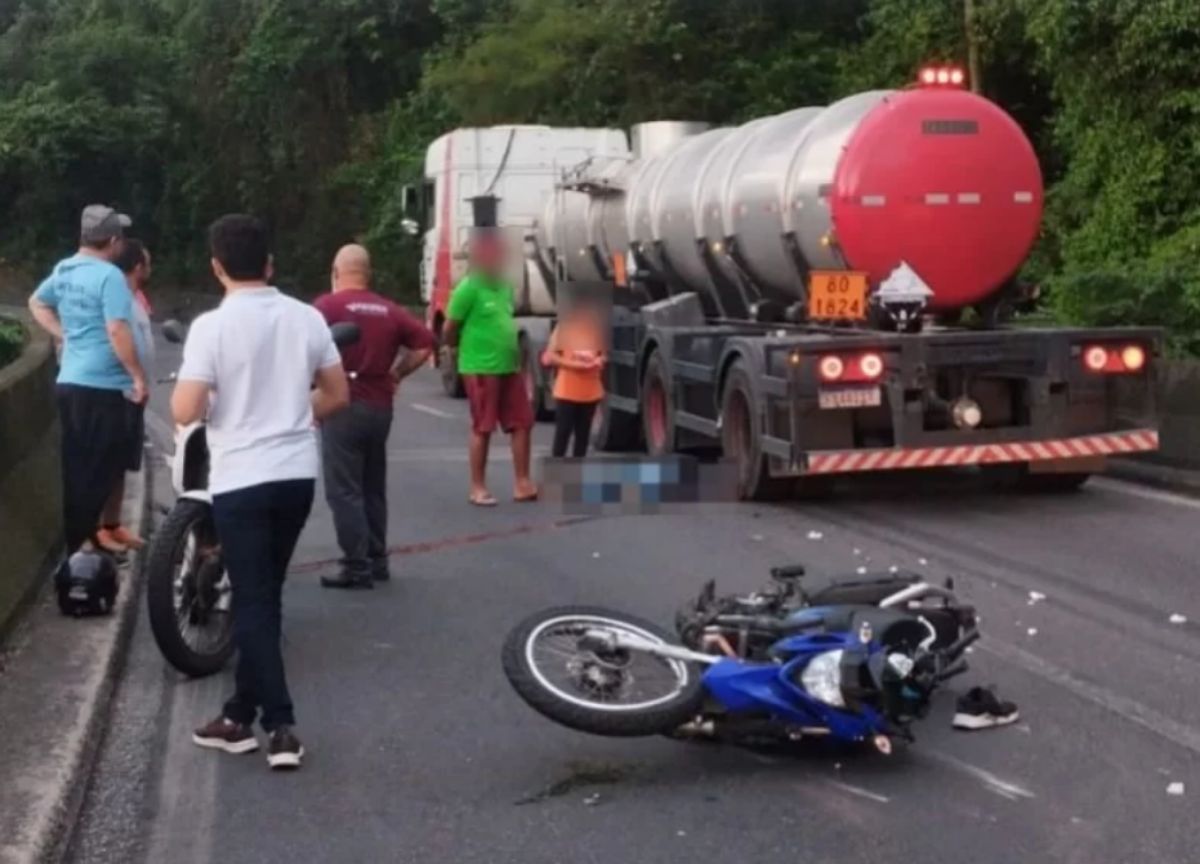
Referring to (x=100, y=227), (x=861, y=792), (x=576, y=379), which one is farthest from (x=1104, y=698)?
(x=576, y=379)

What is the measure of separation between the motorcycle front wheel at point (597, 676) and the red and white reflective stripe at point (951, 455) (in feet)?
Answer: 21.0

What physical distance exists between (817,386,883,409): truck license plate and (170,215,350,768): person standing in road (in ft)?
21.7

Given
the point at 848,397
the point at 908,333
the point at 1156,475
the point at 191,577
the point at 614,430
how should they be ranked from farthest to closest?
the point at 614,430
the point at 1156,475
the point at 908,333
the point at 848,397
the point at 191,577

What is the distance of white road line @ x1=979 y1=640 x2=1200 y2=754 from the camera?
7.82 meters

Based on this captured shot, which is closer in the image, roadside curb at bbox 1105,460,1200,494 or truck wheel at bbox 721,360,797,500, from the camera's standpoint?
truck wheel at bbox 721,360,797,500

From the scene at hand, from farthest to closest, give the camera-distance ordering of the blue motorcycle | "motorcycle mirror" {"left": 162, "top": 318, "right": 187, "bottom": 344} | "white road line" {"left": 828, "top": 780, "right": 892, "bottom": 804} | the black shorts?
the black shorts → "motorcycle mirror" {"left": 162, "top": 318, "right": 187, "bottom": 344} → the blue motorcycle → "white road line" {"left": 828, "top": 780, "right": 892, "bottom": 804}

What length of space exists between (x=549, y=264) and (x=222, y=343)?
1535 cm

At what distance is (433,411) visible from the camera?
2433 centimetres

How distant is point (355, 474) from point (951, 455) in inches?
177

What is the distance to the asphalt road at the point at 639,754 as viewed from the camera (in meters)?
6.64

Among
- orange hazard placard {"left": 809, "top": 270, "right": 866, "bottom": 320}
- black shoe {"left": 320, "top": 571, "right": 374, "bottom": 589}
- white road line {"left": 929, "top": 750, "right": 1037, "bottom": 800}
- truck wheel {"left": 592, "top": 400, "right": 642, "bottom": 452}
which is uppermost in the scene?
orange hazard placard {"left": 809, "top": 270, "right": 866, "bottom": 320}

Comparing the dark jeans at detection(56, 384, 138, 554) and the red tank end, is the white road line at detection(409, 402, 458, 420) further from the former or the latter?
the dark jeans at detection(56, 384, 138, 554)

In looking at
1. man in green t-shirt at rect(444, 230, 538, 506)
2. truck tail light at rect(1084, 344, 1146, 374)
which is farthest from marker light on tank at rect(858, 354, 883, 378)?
man in green t-shirt at rect(444, 230, 538, 506)

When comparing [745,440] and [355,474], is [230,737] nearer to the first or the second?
[355,474]
